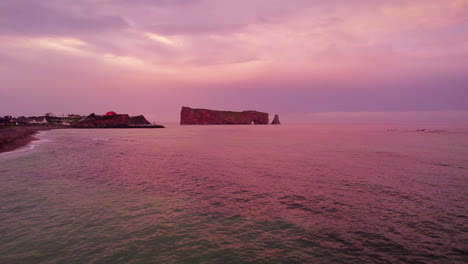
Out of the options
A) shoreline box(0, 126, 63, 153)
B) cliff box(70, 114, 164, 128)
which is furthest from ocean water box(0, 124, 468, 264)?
cliff box(70, 114, 164, 128)

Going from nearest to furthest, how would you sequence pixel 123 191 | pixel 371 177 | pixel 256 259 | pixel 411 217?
pixel 256 259 < pixel 411 217 < pixel 123 191 < pixel 371 177

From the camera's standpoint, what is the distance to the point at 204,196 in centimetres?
1473

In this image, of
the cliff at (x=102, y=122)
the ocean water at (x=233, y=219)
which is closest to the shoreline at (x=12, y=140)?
the ocean water at (x=233, y=219)

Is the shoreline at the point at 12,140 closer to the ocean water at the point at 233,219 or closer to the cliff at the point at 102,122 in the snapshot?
the ocean water at the point at 233,219

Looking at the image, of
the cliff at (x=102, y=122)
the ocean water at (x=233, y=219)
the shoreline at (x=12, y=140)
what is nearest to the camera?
the ocean water at (x=233, y=219)

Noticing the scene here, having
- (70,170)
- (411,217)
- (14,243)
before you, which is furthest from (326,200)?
(70,170)

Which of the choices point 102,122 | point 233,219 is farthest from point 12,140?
point 102,122

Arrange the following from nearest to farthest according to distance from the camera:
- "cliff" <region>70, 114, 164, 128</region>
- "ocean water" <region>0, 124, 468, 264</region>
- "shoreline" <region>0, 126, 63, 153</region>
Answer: "ocean water" <region>0, 124, 468, 264</region>, "shoreline" <region>0, 126, 63, 153</region>, "cliff" <region>70, 114, 164, 128</region>

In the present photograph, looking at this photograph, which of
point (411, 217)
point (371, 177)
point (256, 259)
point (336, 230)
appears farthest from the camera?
point (371, 177)

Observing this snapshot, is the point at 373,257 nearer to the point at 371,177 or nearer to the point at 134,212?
the point at 134,212

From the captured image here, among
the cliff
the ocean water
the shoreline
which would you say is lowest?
the ocean water

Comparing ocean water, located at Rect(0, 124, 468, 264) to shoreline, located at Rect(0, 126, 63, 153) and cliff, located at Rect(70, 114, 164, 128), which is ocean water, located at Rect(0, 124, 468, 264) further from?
cliff, located at Rect(70, 114, 164, 128)

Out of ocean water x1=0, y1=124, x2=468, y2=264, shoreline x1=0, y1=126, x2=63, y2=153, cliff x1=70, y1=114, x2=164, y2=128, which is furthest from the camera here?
cliff x1=70, y1=114, x2=164, y2=128

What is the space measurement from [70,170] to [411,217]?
2545cm
